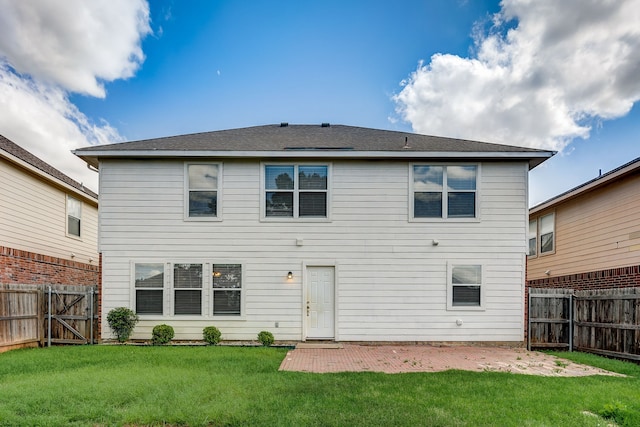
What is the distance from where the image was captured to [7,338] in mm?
8266

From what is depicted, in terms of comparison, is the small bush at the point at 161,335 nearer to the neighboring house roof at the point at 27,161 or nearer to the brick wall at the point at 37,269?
the brick wall at the point at 37,269

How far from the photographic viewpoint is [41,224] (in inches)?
472

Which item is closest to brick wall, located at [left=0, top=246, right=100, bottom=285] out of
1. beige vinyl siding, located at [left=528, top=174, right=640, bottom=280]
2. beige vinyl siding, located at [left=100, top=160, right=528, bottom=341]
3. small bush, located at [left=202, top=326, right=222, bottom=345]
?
beige vinyl siding, located at [left=100, top=160, right=528, bottom=341]

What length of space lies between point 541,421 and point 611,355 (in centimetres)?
582

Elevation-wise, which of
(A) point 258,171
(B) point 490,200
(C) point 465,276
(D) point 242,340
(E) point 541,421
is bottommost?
(D) point 242,340

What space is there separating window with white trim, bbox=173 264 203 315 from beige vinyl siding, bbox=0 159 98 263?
5518 mm

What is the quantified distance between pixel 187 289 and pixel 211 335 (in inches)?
55.6

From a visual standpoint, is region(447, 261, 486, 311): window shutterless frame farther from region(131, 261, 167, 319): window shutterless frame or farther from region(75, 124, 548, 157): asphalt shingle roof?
region(131, 261, 167, 319): window shutterless frame

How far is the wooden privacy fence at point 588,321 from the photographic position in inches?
304

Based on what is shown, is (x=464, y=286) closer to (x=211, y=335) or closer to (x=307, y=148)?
(x=307, y=148)

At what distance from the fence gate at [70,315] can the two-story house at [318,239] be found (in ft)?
2.22

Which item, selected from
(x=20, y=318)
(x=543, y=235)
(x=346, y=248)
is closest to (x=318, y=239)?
(x=346, y=248)

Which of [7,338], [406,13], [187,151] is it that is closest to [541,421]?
[187,151]

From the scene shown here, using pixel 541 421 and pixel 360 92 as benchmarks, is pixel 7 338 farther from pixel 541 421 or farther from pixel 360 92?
pixel 360 92
